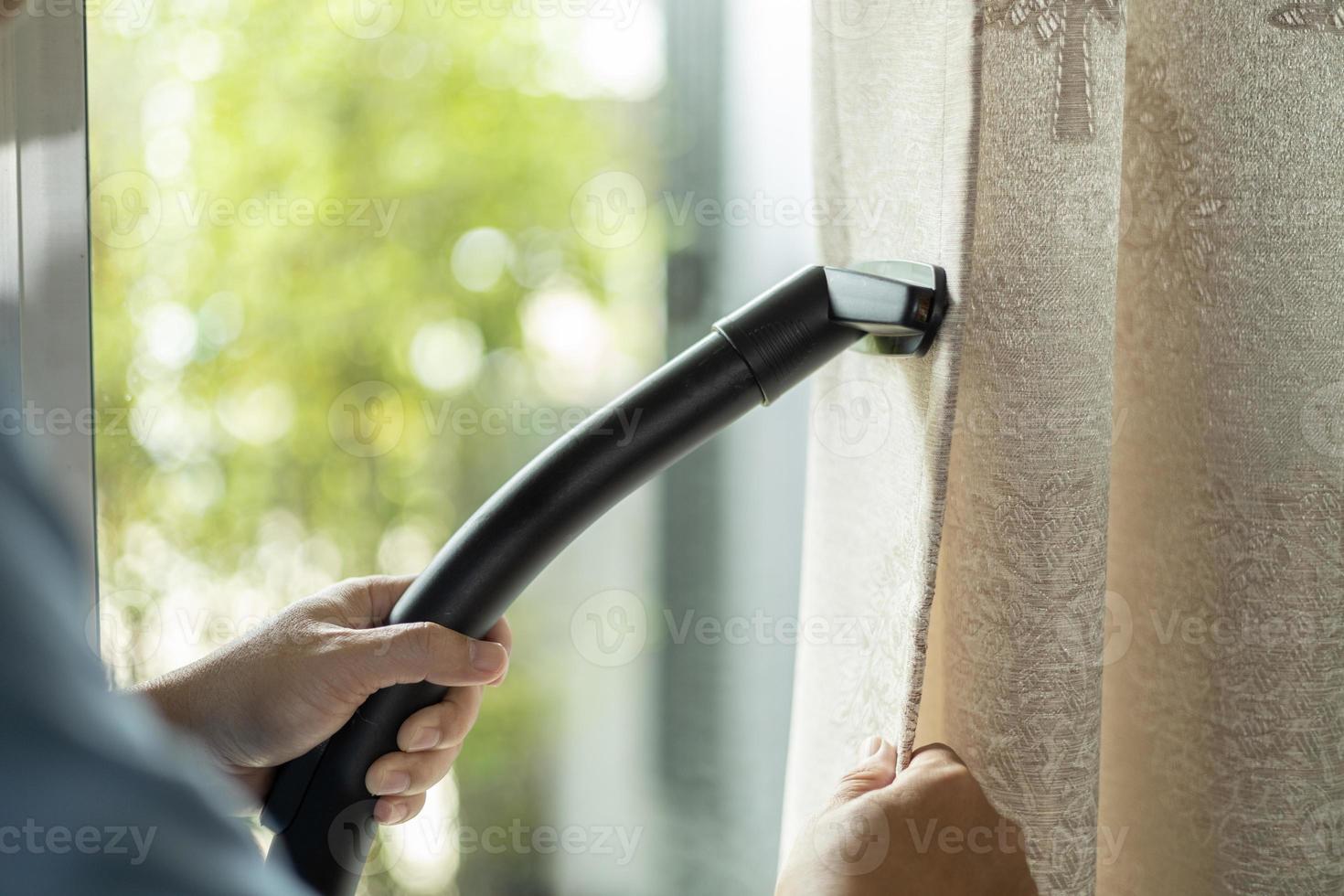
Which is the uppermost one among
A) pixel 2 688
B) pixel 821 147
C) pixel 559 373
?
pixel 821 147

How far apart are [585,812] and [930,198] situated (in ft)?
2.15

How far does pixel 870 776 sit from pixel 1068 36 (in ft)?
1.32

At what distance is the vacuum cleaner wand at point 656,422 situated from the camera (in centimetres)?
48

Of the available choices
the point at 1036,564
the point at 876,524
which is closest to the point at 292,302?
the point at 876,524

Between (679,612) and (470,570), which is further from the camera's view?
(679,612)

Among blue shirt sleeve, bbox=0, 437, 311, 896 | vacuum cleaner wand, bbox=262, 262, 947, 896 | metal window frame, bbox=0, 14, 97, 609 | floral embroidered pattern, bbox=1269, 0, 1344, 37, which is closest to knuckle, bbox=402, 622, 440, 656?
vacuum cleaner wand, bbox=262, 262, 947, 896

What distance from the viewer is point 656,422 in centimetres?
48

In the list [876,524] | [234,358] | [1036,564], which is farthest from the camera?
[234,358]

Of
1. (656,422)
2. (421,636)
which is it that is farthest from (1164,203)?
(421,636)

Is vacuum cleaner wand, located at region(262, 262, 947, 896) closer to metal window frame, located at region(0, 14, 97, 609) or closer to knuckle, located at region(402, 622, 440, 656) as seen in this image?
knuckle, located at region(402, 622, 440, 656)

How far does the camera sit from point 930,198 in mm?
498

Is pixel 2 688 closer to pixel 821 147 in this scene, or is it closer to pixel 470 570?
pixel 470 570

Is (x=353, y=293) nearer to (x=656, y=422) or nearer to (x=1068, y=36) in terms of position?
(x=656, y=422)

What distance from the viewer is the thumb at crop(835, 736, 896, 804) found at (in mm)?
518
